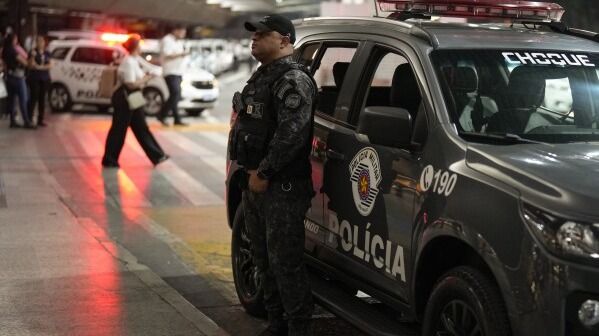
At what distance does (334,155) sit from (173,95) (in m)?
14.3

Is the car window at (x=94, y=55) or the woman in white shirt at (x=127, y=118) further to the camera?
the car window at (x=94, y=55)

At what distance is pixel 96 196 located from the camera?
10836 millimetres

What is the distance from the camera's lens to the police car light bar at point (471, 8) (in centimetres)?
556

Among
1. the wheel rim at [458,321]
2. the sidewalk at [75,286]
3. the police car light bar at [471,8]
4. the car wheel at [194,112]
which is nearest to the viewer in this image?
the wheel rim at [458,321]

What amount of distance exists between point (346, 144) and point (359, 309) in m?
0.90

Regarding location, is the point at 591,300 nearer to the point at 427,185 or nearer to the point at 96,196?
the point at 427,185

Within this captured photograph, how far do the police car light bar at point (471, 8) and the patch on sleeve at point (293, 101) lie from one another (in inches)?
36.2

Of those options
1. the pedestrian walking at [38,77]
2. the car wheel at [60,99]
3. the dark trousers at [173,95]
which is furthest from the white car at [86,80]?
the pedestrian walking at [38,77]

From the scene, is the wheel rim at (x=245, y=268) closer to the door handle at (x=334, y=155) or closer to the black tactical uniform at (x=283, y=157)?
the black tactical uniform at (x=283, y=157)

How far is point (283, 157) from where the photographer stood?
5.07 m

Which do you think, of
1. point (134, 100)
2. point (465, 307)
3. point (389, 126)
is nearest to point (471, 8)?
point (389, 126)

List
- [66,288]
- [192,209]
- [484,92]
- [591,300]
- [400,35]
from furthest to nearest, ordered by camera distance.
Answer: [192,209], [66,288], [400,35], [484,92], [591,300]

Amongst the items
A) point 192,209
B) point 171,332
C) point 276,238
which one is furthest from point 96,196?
point 276,238

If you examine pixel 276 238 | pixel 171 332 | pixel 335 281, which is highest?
pixel 276 238
